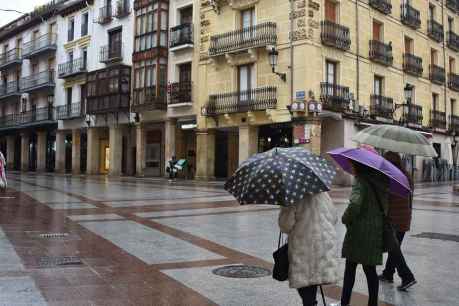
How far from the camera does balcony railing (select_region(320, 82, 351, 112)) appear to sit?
22.7 metres

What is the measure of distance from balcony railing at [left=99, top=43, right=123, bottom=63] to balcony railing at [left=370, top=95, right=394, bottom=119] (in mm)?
16970

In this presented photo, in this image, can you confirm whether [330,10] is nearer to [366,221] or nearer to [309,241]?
[366,221]

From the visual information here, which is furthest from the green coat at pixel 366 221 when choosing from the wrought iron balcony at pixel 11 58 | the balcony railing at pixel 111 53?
the wrought iron balcony at pixel 11 58

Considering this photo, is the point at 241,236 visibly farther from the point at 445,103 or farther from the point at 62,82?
the point at 62,82

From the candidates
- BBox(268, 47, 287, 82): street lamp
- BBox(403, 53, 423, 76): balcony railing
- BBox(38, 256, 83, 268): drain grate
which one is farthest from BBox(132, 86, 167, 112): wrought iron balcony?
BBox(38, 256, 83, 268): drain grate

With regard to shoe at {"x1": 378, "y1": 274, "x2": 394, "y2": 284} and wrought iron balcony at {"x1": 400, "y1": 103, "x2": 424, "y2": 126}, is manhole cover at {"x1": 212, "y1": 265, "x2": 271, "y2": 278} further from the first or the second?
wrought iron balcony at {"x1": 400, "y1": 103, "x2": 424, "y2": 126}

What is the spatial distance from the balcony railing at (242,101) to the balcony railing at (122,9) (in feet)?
34.0

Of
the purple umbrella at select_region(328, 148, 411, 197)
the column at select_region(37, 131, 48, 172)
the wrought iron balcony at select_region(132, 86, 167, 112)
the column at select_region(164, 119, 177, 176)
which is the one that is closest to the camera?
the purple umbrella at select_region(328, 148, 411, 197)

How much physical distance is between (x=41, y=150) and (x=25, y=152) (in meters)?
3.87

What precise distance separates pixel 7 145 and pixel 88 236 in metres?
46.4

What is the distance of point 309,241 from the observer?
143 inches

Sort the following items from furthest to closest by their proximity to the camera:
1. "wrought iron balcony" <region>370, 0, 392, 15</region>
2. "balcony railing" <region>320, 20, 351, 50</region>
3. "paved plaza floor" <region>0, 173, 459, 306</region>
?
"wrought iron balcony" <region>370, 0, 392, 15</region> < "balcony railing" <region>320, 20, 351, 50</region> < "paved plaza floor" <region>0, 173, 459, 306</region>

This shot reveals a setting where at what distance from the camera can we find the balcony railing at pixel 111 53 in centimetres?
3251

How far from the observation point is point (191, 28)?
28.2 metres
